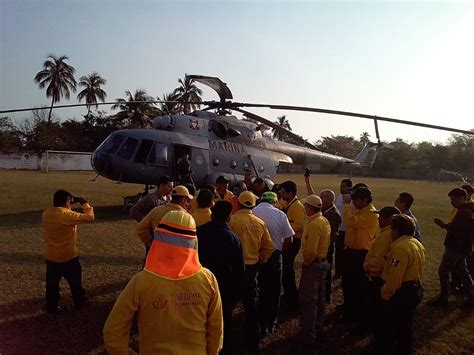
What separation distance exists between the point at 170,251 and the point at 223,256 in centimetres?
177

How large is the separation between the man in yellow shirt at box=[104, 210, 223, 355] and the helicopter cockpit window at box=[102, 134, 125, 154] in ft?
35.9

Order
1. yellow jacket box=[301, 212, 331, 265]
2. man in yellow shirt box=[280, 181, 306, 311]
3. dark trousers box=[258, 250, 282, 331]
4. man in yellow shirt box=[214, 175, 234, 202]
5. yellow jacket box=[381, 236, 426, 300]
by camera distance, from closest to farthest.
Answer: yellow jacket box=[381, 236, 426, 300], yellow jacket box=[301, 212, 331, 265], dark trousers box=[258, 250, 282, 331], man in yellow shirt box=[280, 181, 306, 311], man in yellow shirt box=[214, 175, 234, 202]

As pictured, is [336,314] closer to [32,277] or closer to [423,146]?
[32,277]

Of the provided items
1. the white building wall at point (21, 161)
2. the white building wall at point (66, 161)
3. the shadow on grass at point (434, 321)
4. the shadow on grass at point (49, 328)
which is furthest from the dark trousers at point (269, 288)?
the white building wall at point (21, 161)

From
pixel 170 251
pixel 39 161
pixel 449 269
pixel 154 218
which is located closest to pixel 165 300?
pixel 170 251

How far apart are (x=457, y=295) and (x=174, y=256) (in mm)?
6921

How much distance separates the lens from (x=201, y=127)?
1406cm

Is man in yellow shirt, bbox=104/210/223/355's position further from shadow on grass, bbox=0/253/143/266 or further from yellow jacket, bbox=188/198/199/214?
shadow on grass, bbox=0/253/143/266

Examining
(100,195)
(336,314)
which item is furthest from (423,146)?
(336,314)

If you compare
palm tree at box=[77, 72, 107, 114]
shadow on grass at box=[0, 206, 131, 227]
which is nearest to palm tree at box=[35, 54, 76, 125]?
palm tree at box=[77, 72, 107, 114]

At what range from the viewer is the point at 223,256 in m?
4.02

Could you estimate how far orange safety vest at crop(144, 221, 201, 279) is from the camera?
230 centimetres

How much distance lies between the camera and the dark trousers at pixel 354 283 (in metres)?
5.78

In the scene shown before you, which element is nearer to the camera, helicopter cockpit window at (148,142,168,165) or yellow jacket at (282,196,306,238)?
yellow jacket at (282,196,306,238)
